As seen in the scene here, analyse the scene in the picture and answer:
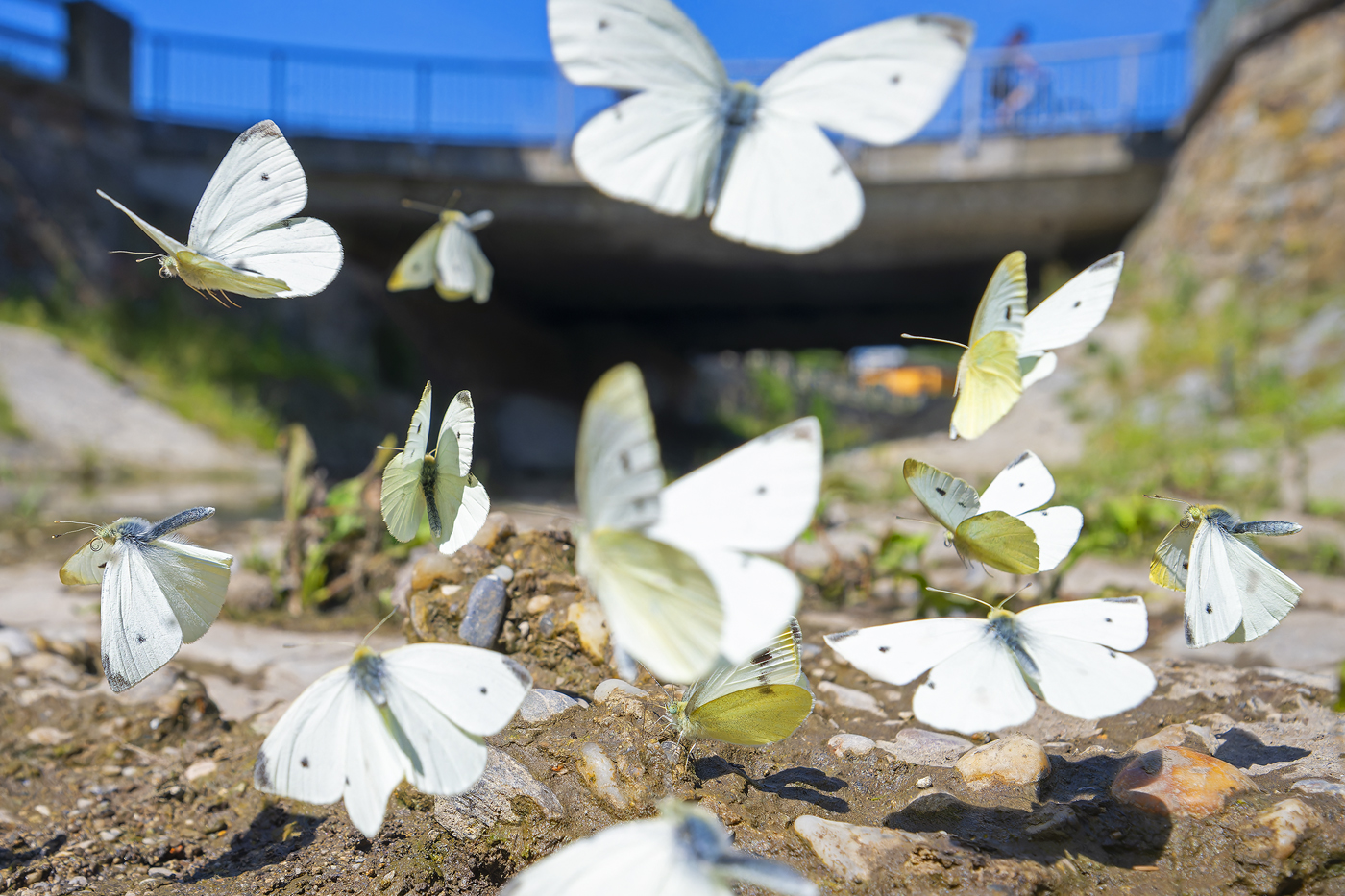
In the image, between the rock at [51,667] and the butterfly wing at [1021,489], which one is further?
the rock at [51,667]

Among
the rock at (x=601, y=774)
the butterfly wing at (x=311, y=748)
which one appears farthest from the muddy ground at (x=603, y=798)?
the butterfly wing at (x=311, y=748)

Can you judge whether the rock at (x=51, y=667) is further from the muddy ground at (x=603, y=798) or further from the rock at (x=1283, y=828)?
the rock at (x=1283, y=828)

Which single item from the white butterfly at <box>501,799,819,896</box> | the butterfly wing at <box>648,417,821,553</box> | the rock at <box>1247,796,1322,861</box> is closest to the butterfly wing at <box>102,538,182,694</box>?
the white butterfly at <box>501,799,819,896</box>

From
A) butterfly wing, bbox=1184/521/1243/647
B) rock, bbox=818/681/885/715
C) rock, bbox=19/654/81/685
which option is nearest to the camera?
butterfly wing, bbox=1184/521/1243/647

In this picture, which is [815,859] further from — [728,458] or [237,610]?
[237,610]

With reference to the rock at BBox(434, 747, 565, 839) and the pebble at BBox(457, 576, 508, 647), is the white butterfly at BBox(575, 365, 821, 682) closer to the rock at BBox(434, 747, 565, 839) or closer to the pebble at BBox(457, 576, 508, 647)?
the rock at BBox(434, 747, 565, 839)

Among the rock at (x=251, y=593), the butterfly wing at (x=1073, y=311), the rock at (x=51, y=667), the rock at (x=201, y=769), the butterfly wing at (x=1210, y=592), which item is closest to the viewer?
the butterfly wing at (x=1073, y=311)
